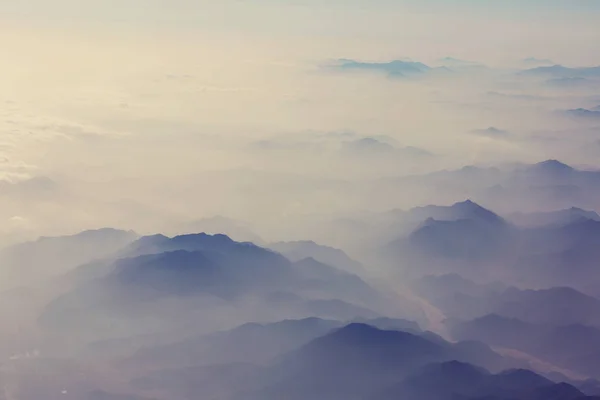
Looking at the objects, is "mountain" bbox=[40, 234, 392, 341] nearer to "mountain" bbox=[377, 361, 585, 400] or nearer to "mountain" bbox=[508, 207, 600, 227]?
"mountain" bbox=[377, 361, 585, 400]

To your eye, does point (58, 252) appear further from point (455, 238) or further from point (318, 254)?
point (455, 238)

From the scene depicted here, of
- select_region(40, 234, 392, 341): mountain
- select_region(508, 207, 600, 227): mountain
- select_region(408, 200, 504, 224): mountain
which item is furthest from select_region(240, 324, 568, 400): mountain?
select_region(508, 207, 600, 227): mountain

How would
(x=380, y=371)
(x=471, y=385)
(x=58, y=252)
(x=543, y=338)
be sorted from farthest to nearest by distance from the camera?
(x=58, y=252) < (x=543, y=338) < (x=380, y=371) < (x=471, y=385)

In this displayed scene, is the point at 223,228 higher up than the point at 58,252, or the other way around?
the point at 58,252

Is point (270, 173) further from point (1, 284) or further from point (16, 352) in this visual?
point (16, 352)

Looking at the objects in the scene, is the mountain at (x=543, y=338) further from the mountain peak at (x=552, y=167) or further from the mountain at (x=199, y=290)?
the mountain peak at (x=552, y=167)

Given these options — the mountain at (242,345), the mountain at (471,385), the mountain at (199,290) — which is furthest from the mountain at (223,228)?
the mountain at (471,385)

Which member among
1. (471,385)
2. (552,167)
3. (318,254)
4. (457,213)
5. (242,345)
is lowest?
(552,167)

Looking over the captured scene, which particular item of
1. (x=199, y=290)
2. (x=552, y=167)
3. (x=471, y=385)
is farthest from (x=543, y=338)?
(x=552, y=167)
